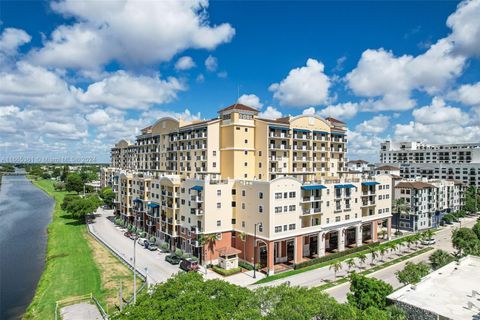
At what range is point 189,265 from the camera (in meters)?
46.1

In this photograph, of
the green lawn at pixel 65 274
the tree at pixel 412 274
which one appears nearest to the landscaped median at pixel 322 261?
the tree at pixel 412 274

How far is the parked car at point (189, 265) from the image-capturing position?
4569 centimetres

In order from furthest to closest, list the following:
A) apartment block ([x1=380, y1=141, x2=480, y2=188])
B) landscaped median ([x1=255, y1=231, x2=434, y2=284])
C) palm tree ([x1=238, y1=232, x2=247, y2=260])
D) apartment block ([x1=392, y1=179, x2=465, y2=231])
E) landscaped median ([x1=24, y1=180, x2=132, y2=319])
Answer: apartment block ([x1=380, y1=141, x2=480, y2=188])
apartment block ([x1=392, y1=179, x2=465, y2=231])
palm tree ([x1=238, y1=232, x2=247, y2=260])
landscaped median ([x1=255, y1=231, x2=434, y2=284])
landscaped median ([x1=24, y1=180, x2=132, y2=319])

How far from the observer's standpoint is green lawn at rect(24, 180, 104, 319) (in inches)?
1443

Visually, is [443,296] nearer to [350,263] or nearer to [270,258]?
[350,263]

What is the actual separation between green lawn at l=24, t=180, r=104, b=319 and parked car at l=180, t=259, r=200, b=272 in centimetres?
1166

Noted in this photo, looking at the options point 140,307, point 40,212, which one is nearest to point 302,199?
point 140,307

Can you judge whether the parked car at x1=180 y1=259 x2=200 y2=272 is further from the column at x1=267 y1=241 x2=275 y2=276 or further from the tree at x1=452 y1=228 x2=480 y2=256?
the tree at x1=452 y1=228 x2=480 y2=256

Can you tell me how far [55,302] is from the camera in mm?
36375

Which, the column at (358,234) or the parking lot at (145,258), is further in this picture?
the column at (358,234)

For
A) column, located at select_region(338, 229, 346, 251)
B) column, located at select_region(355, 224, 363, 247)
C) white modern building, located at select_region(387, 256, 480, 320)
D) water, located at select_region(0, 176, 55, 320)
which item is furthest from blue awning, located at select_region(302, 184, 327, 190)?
water, located at select_region(0, 176, 55, 320)

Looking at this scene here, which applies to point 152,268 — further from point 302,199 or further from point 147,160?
point 147,160

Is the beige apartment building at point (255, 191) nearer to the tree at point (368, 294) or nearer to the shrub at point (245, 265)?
the shrub at point (245, 265)

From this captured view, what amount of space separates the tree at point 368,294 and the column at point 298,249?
19.1 meters
